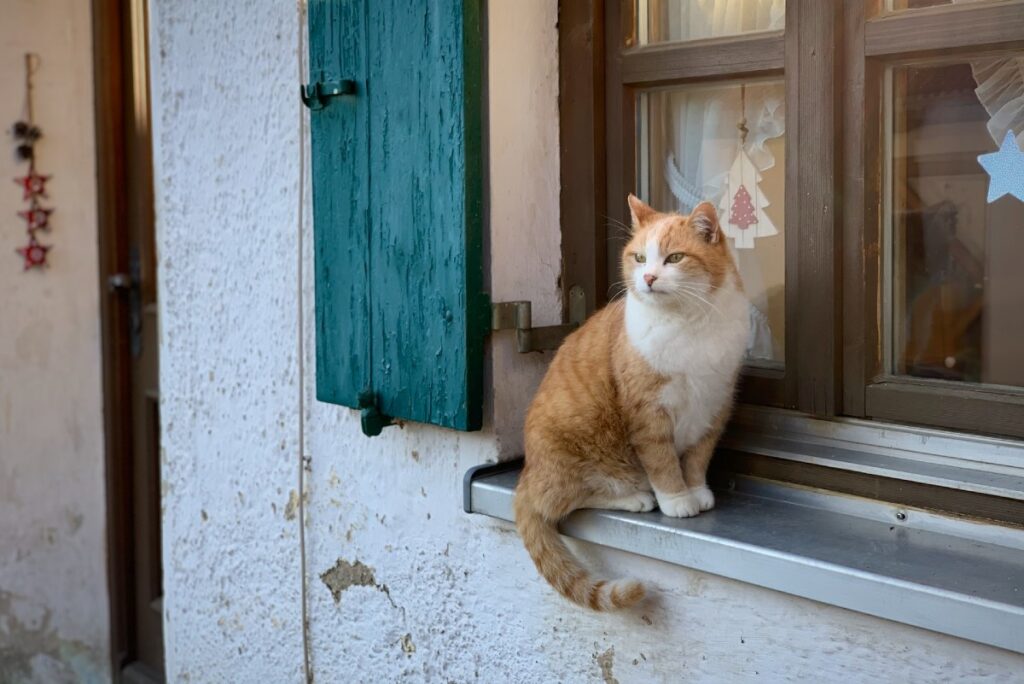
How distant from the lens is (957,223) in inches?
72.4

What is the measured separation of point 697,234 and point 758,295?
0.31 m

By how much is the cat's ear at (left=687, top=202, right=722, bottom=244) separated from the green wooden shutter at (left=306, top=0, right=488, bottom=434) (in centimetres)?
47

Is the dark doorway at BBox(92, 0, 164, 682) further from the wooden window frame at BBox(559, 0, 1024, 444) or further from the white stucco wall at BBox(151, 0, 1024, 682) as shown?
the wooden window frame at BBox(559, 0, 1024, 444)

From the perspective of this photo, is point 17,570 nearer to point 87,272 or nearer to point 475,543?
point 87,272

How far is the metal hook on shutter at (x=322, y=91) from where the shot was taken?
2.28m

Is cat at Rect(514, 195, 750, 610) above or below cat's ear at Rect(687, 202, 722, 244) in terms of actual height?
below

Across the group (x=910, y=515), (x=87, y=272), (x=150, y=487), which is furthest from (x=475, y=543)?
(x=87, y=272)

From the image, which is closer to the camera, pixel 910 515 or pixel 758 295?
pixel 910 515

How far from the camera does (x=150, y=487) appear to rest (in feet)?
12.4

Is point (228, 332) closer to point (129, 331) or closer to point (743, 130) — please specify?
point (129, 331)

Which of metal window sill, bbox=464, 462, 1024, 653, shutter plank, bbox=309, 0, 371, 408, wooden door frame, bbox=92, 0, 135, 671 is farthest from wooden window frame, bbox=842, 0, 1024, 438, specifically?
wooden door frame, bbox=92, 0, 135, 671

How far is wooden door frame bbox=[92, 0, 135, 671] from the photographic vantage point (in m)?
3.76

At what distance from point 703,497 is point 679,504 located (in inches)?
2.8

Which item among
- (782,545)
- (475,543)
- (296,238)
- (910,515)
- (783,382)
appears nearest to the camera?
(782,545)
